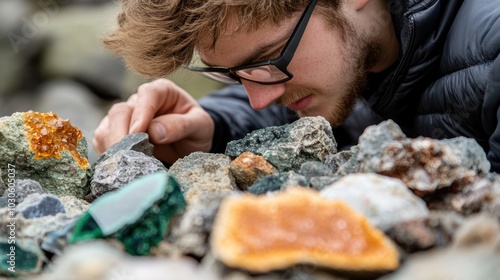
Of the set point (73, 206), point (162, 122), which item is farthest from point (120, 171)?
point (162, 122)

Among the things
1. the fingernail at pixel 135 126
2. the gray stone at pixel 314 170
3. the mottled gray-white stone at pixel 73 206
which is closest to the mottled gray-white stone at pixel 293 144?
the gray stone at pixel 314 170

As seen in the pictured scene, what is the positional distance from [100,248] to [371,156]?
500 millimetres

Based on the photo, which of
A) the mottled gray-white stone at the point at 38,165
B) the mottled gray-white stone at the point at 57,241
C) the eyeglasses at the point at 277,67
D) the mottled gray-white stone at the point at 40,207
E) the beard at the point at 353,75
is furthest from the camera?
the beard at the point at 353,75

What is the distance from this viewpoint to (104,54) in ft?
24.2

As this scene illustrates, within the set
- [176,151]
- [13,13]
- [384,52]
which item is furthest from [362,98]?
[13,13]

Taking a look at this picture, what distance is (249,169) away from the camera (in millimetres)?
1215

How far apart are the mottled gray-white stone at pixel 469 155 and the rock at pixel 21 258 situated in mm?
725

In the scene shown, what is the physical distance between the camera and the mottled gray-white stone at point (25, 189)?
1.17 metres

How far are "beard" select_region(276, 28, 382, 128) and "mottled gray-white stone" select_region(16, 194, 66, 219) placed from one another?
142cm

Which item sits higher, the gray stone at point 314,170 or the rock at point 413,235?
the rock at point 413,235

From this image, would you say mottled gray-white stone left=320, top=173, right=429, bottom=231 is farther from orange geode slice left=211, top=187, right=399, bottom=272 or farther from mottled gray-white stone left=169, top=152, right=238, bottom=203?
mottled gray-white stone left=169, top=152, right=238, bottom=203

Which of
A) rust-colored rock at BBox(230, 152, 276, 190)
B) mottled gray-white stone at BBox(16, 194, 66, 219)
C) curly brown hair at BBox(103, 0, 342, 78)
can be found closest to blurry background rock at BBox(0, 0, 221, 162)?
curly brown hair at BBox(103, 0, 342, 78)

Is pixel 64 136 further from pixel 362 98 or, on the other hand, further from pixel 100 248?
pixel 362 98

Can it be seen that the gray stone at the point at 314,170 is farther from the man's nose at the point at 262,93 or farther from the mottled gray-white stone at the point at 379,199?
the man's nose at the point at 262,93
